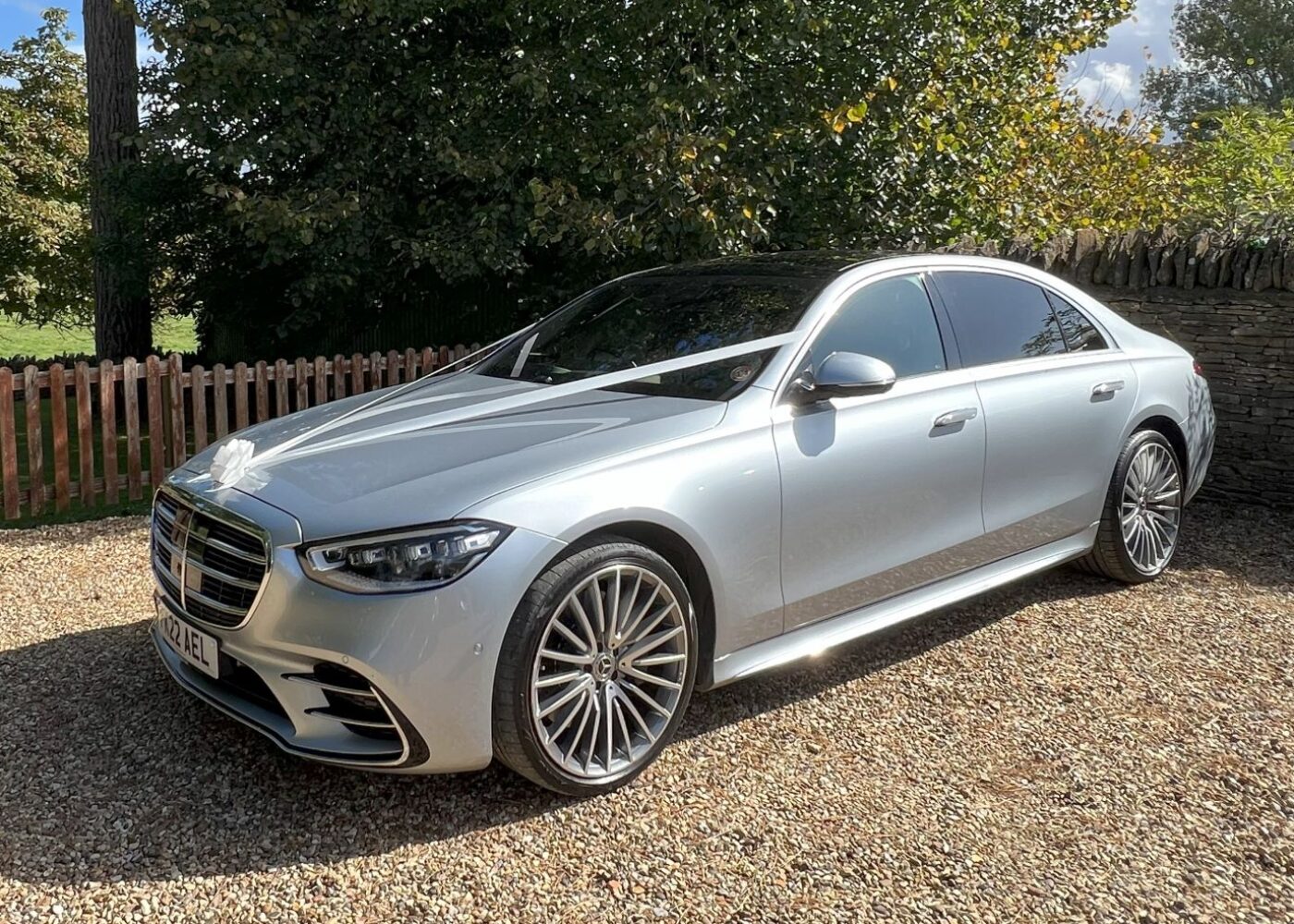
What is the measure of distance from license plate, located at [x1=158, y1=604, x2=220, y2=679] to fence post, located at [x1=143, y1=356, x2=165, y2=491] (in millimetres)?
4373

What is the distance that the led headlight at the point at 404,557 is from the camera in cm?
304

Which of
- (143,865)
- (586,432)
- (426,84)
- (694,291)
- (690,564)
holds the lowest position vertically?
(143,865)

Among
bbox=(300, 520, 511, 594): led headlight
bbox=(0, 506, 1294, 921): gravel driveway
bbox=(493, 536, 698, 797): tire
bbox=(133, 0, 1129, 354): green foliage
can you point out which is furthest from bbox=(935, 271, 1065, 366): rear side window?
bbox=(133, 0, 1129, 354): green foliage

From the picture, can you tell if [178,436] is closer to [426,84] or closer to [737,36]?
[426,84]

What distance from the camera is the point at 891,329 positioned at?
438 centimetres

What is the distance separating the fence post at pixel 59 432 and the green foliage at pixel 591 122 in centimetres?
201

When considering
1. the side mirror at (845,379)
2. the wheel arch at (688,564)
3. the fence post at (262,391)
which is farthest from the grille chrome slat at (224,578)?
the fence post at (262,391)

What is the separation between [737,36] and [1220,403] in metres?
4.56

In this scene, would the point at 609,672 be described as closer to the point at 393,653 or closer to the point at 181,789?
the point at 393,653

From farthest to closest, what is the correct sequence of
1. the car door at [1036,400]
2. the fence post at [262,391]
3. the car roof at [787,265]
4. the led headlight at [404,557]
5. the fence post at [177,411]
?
the fence post at [262,391] < the fence post at [177,411] < the car door at [1036,400] < the car roof at [787,265] < the led headlight at [404,557]

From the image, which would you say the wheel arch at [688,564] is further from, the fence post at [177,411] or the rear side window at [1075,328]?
the fence post at [177,411]

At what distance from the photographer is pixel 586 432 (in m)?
3.56

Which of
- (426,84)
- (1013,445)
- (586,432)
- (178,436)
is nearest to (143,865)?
(586,432)

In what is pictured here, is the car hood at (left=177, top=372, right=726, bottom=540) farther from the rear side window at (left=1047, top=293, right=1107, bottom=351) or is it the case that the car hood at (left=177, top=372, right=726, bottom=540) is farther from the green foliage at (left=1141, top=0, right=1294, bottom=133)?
the green foliage at (left=1141, top=0, right=1294, bottom=133)
